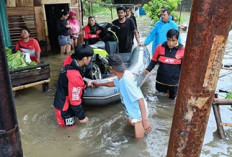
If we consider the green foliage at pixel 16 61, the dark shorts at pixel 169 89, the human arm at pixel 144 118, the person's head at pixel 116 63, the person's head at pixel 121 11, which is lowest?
the dark shorts at pixel 169 89

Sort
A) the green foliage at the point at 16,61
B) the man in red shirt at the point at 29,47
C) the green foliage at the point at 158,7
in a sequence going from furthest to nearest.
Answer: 1. the green foliage at the point at 158,7
2. the man in red shirt at the point at 29,47
3. the green foliage at the point at 16,61

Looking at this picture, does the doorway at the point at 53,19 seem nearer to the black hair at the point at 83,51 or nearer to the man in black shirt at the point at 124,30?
the man in black shirt at the point at 124,30

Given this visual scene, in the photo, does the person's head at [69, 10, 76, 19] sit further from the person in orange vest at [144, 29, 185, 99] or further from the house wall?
the person in orange vest at [144, 29, 185, 99]

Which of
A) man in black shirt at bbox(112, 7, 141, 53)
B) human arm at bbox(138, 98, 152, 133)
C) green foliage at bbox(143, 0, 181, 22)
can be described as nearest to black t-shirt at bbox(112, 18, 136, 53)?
man in black shirt at bbox(112, 7, 141, 53)

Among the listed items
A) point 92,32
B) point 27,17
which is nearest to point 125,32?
point 92,32

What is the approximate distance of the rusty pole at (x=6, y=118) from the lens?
991 mm

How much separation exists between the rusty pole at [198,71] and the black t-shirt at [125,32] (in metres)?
5.04

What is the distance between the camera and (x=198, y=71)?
102 cm

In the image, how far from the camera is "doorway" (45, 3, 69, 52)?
880 centimetres

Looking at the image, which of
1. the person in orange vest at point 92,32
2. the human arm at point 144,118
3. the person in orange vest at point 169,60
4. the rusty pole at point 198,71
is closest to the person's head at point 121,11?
the person in orange vest at point 92,32

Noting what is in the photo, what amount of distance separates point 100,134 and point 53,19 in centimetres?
611

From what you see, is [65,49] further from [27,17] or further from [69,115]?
[69,115]

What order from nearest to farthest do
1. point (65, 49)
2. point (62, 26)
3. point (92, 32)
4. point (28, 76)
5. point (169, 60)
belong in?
point (169, 60) < point (28, 76) < point (92, 32) < point (62, 26) < point (65, 49)

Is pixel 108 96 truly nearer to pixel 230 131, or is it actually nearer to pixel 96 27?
pixel 230 131
